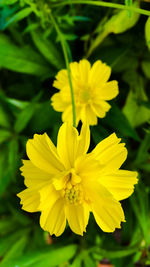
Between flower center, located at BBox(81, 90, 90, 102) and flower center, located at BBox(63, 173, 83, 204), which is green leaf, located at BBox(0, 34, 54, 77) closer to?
flower center, located at BBox(81, 90, 90, 102)

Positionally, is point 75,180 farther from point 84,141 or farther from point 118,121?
point 118,121

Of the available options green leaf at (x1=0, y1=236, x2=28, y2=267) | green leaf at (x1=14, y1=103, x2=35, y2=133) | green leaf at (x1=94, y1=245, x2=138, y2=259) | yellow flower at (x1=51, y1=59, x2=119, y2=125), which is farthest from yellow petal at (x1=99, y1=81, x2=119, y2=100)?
green leaf at (x1=0, y1=236, x2=28, y2=267)

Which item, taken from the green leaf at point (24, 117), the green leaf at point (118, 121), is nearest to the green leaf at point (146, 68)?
the green leaf at point (118, 121)

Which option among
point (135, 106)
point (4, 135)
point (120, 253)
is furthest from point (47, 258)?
point (135, 106)

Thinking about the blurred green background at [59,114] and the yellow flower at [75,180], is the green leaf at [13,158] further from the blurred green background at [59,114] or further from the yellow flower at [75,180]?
the yellow flower at [75,180]

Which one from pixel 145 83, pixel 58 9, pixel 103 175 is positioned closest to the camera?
pixel 103 175

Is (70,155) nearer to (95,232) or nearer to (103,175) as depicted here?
(103,175)

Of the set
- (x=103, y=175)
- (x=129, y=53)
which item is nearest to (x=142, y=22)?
(x=129, y=53)
